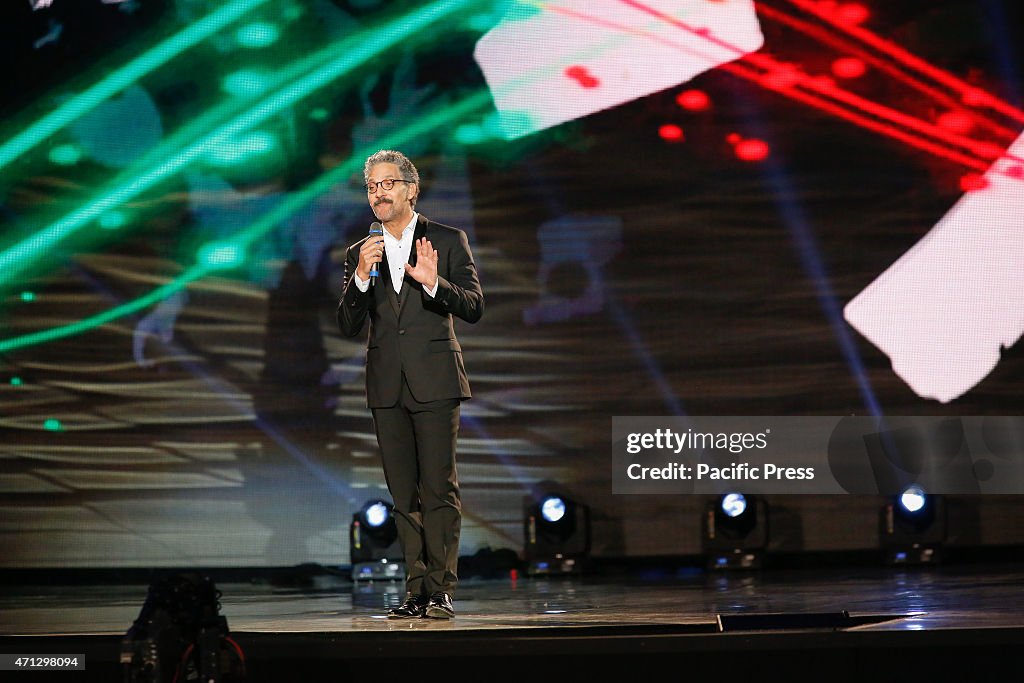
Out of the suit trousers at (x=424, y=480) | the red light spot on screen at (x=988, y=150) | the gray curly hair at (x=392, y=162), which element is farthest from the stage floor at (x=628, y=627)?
the red light spot on screen at (x=988, y=150)

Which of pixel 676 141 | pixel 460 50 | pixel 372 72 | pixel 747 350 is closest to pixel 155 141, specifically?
pixel 372 72

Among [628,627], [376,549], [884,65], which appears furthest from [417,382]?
[884,65]

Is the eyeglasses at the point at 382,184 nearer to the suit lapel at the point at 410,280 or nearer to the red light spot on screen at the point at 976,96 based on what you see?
the suit lapel at the point at 410,280

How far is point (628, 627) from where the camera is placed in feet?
9.55

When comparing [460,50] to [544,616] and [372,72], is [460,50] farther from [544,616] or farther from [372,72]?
[544,616]

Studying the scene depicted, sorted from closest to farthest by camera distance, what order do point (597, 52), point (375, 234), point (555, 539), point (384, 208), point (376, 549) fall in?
point (375, 234), point (384, 208), point (376, 549), point (555, 539), point (597, 52)

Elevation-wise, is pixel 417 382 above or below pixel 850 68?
below

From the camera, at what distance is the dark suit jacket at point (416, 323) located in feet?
10.8

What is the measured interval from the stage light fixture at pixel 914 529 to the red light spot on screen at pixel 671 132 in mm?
1753

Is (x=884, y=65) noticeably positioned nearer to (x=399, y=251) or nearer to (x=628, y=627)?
(x=399, y=251)

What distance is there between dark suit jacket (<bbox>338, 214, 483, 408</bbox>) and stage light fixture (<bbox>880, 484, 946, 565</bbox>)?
247cm

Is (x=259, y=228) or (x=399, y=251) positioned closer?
(x=399, y=251)

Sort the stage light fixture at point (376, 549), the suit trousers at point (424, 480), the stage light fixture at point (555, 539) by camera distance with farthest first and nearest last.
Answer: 1. the stage light fixture at point (555, 539)
2. the stage light fixture at point (376, 549)
3. the suit trousers at point (424, 480)

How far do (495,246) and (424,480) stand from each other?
2.04 meters
